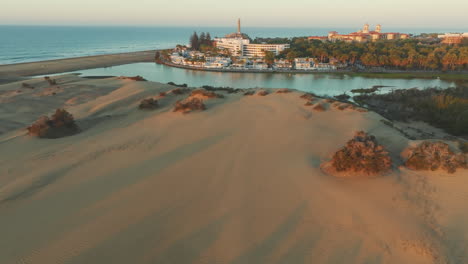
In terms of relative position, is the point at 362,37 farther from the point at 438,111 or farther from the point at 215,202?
the point at 215,202

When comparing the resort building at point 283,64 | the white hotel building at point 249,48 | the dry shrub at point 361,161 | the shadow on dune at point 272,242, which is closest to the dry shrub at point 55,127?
the shadow on dune at point 272,242

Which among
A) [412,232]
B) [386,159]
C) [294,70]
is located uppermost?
[294,70]

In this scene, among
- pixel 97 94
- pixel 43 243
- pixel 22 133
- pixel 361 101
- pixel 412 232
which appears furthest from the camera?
pixel 361 101

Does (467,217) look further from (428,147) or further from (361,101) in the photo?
(361,101)

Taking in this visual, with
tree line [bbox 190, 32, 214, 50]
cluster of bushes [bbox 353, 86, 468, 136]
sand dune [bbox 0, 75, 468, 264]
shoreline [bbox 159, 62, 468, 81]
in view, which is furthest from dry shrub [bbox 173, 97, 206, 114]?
tree line [bbox 190, 32, 214, 50]

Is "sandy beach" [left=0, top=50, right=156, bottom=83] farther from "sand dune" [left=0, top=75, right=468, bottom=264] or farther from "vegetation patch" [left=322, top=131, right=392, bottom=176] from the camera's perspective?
"vegetation patch" [left=322, top=131, right=392, bottom=176]

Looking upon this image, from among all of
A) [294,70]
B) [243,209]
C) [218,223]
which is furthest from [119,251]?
[294,70]
